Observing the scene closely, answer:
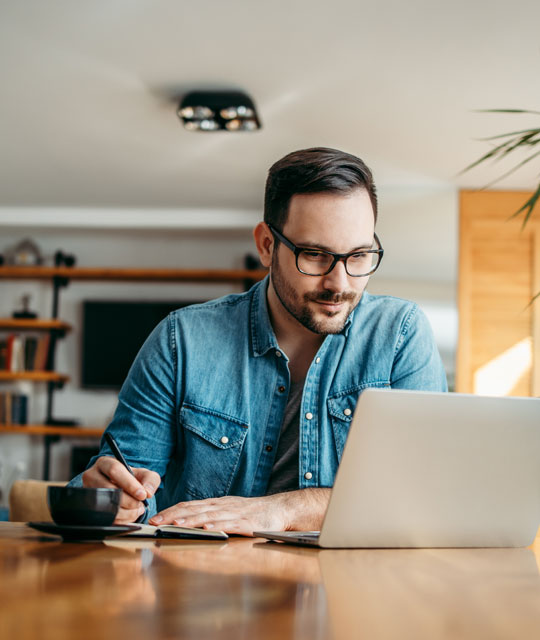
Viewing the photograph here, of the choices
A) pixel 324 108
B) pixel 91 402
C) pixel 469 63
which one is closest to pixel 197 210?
pixel 91 402

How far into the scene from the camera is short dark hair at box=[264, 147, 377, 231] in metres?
1.53

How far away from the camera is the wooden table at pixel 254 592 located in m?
0.56

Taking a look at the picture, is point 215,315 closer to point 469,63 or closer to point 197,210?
point 469,63

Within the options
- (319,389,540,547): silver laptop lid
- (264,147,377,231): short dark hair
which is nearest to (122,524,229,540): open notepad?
(319,389,540,547): silver laptop lid

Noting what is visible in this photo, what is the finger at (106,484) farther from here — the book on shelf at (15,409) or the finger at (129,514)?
the book on shelf at (15,409)

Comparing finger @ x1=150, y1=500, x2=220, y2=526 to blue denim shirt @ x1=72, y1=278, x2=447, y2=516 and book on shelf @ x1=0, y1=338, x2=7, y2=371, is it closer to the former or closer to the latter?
blue denim shirt @ x1=72, y1=278, x2=447, y2=516

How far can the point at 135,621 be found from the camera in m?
0.56

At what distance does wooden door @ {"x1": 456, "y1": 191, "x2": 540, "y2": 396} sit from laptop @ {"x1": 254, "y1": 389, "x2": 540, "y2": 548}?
3986 millimetres

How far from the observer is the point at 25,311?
6.51 metres

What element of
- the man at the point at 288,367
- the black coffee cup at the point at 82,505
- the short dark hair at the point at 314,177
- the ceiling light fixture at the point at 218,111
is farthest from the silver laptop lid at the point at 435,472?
the ceiling light fixture at the point at 218,111

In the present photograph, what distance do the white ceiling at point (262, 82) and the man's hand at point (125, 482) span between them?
7.24 feet

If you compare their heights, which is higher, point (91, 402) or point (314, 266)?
point (314, 266)

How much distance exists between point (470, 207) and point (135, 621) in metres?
4.89

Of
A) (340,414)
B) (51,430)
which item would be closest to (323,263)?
(340,414)
